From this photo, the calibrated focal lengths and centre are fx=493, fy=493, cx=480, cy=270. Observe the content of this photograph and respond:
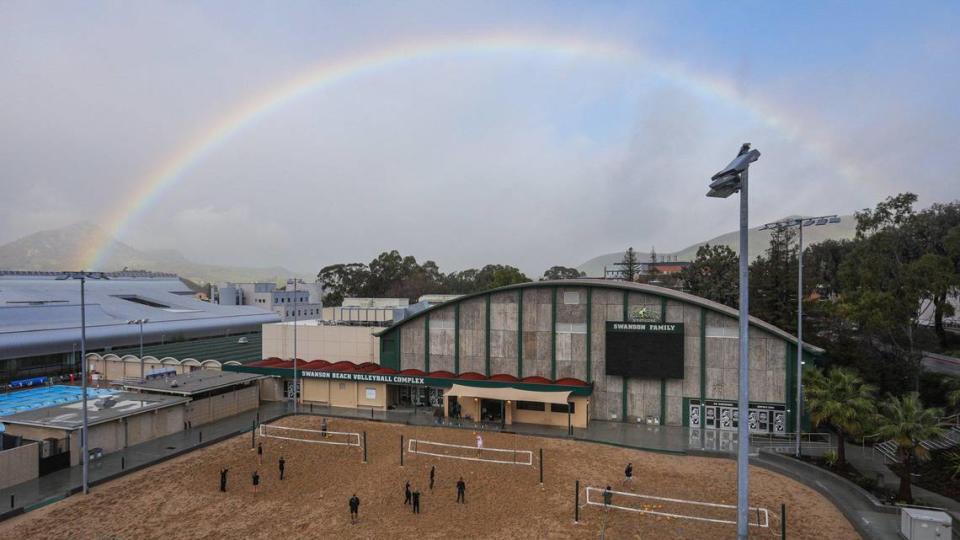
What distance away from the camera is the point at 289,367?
40438 millimetres

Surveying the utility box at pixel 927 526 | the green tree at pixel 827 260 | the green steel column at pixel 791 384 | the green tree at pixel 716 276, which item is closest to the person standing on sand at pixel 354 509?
the utility box at pixel 927 526

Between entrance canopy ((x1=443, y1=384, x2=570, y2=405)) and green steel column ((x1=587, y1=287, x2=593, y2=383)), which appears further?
green steel column ((x1=587, y1=287, x2=593, y2=383))

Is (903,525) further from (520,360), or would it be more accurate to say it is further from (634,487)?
(520,360)

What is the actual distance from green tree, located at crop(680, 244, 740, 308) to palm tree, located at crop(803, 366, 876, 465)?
3920 cm

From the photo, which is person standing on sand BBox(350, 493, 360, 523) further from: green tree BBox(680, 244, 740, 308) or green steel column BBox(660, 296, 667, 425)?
green tree BBox(680, 244, 740, 308)

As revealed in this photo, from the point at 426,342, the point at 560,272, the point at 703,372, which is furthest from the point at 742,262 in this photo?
the point at 560,272

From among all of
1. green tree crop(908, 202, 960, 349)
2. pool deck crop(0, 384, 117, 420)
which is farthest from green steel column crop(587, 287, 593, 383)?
pool deck crop(0, 384, 117, 420)

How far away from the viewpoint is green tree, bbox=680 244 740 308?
65.9m

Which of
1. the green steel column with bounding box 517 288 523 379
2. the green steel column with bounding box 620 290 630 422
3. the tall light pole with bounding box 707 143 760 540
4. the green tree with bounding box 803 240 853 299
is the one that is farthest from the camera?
the green tree with bounding box 803 240 853 299

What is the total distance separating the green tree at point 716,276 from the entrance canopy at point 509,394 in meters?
39.7

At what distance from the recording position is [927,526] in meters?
16.8

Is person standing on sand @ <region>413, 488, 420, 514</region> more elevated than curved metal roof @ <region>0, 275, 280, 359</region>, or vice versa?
curved metal roof @ <region>0, 275, 280, 359</region>

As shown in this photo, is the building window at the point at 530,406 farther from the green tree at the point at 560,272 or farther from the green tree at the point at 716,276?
the green tree at the point at 560,272

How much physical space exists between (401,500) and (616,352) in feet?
60.8
